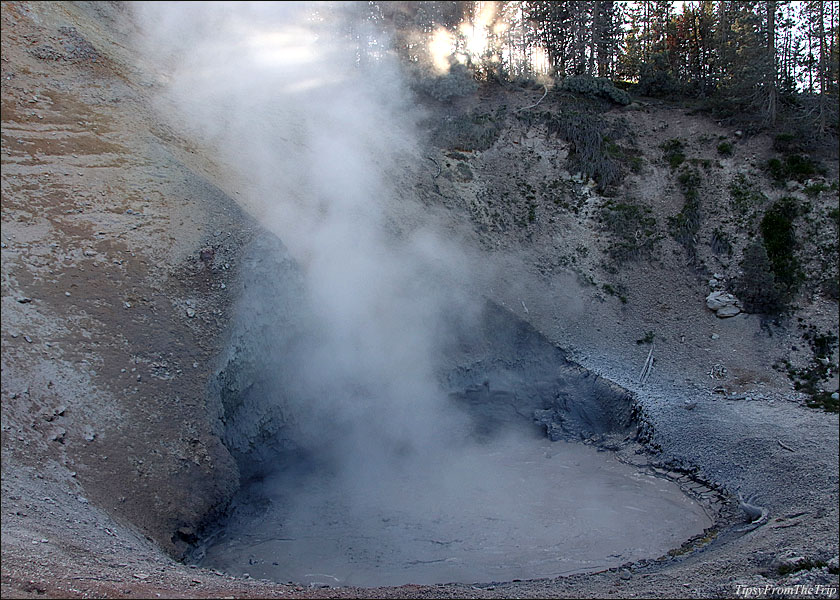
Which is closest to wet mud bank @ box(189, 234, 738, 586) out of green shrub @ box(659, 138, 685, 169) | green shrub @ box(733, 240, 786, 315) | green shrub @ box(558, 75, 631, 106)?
green shrub @ box(733, 240, 786, 315)

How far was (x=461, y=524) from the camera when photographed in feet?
41.1

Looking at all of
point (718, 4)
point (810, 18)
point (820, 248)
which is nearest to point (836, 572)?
point (820, 248)

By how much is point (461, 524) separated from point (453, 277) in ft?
25.0

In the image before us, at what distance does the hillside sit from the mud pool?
2.59 feet

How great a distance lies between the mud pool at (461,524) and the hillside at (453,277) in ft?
2.59

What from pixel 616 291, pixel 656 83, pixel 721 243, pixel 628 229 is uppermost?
pixel 656 83

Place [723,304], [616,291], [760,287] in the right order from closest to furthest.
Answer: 1. [760,287]
2. [723,304]
3. [616,291]

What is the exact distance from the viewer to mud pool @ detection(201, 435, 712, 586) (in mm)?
11133

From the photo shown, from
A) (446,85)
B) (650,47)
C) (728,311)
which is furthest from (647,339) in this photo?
(650,47)

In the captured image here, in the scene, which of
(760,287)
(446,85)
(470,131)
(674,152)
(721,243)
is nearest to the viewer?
(760,287)

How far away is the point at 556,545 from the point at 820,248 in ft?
50.0

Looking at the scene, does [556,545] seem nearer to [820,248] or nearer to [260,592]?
[260,592]

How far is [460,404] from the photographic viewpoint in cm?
1688

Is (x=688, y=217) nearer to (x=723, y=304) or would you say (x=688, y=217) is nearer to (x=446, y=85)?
(x=723, y=304)
